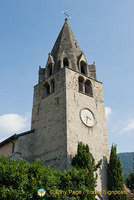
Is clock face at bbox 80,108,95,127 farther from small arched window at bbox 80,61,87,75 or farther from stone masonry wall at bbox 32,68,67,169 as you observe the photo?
small arched window at bbox 80,61,87,75

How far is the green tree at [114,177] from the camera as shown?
14909 millimetres

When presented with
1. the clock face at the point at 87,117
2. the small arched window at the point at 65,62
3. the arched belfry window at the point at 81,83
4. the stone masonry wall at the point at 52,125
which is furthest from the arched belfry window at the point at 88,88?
the stone masonry wall at the point at 52,125

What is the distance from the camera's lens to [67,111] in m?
16.7

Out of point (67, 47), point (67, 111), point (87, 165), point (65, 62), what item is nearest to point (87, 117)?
point (67, 111)

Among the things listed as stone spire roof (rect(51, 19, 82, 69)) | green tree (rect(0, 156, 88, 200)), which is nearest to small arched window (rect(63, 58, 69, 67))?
stone spire roof (rect(51, 19, 82, 69))

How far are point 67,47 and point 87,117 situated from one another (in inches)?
338

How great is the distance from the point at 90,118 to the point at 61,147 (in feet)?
13.5

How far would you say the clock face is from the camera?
17.6 meters

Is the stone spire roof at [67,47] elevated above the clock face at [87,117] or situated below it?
above

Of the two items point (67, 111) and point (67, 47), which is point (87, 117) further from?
point (67, 47)

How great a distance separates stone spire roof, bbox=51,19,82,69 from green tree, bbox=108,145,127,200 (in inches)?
366

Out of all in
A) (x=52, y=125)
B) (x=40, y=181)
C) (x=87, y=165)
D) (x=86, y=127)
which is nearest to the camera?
(x=40, y=181)

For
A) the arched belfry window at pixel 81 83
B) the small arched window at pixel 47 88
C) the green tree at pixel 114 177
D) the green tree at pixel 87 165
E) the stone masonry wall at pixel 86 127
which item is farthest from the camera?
the small arched window at pixel 47 88

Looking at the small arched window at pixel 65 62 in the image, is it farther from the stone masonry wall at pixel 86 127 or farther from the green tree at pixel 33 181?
the green tree at pixel 33 181
